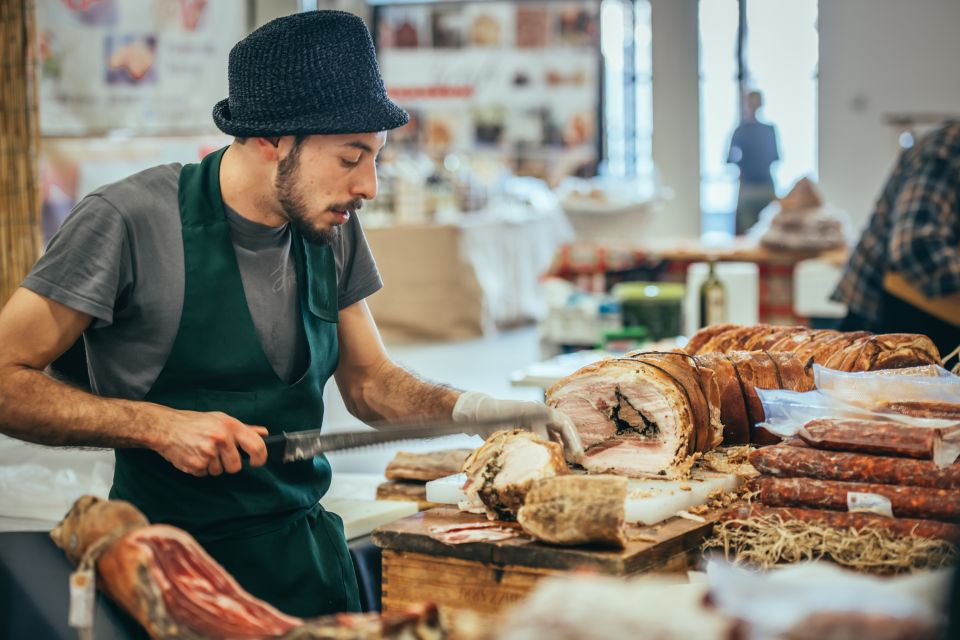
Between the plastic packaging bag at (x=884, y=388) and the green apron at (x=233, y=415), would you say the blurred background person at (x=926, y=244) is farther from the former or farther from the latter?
the green apron at (x=233, y=415)

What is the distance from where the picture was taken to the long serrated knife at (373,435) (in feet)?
7.99

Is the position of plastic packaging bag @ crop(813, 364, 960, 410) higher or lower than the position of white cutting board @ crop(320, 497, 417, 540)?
higher

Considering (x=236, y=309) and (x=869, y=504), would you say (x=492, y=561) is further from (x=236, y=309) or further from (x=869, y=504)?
(x=236, y=309)

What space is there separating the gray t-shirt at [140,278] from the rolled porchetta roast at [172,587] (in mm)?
872

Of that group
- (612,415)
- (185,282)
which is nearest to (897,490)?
(612,415)

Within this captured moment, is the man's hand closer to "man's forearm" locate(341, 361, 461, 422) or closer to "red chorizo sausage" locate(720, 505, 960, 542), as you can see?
"man's forearm" locate(341, 361, 461, 422)

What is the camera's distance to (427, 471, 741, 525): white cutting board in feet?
7.75

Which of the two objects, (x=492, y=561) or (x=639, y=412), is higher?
(x=639, y=412)

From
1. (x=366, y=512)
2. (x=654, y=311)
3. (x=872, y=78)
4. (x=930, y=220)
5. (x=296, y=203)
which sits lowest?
(x=366, y=512)

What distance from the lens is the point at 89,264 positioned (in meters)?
2.61

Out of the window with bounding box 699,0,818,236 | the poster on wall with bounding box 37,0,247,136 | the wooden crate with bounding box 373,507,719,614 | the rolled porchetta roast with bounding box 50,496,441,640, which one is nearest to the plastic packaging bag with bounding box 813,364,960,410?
the wooden crate with bounding box 373,507,719,614

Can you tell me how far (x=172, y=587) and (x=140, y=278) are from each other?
116cm

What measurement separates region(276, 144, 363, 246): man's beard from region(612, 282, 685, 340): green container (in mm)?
3605

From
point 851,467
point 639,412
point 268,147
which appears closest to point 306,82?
point 268,147
